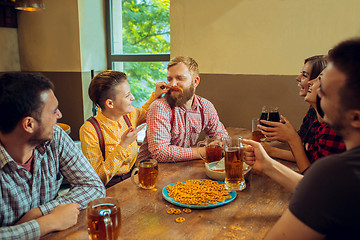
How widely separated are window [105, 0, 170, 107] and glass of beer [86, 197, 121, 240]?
10.0 ft

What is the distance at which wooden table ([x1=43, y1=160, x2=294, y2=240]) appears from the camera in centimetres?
101

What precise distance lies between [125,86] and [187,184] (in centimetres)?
95

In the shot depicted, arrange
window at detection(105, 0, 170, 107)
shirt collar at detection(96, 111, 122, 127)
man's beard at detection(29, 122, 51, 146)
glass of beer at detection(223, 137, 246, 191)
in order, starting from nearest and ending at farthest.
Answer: man's beard at detection(29, 122, 51, 146) → glass of beer at detection(223, 137, 246, 191) → shirt collar at detection(96, 111, 122, 127) → window at detection(105, 0, 170, 107)

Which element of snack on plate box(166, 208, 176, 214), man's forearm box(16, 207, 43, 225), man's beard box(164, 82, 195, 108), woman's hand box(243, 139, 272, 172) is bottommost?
man's forearm box(16, 207, 43, 225)

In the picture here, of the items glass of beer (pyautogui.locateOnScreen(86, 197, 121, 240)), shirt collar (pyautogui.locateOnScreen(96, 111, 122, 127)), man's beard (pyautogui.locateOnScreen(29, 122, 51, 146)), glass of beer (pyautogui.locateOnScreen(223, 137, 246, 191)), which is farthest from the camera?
shirt collar (pyautogui.locateOnScreen(96, 111, 122, 127))

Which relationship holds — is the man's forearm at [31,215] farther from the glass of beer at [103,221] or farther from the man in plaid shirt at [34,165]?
the glass of beer at [103,221]

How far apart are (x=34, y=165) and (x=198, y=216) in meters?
0.68

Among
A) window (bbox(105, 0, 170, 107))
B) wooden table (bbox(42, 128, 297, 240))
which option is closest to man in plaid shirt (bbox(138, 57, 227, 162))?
wooden table (bbox(42, 128, 297, 240))

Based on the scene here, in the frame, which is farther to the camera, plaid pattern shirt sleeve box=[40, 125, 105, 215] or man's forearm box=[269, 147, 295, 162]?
man's forearm box=[269, 147, 295, 162]

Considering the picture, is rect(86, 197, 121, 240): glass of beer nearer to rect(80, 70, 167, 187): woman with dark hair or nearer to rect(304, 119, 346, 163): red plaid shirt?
rect(80, 70, 167, 187): woman with dark hair

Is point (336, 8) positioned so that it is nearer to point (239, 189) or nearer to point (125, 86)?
point (125, 86)

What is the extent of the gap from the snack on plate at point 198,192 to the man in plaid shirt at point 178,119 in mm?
379

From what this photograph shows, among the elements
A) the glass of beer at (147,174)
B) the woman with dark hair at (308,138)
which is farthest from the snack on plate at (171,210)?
the woman with dark hair at (308,138)

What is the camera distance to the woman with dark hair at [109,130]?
1.78 m
